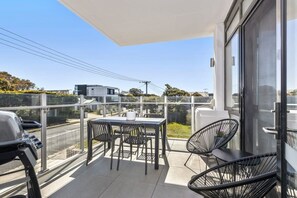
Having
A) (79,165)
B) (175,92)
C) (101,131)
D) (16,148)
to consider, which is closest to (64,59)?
(175,92)

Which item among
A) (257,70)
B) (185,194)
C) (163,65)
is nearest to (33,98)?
(185,194)

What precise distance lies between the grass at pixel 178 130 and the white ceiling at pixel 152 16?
218cm

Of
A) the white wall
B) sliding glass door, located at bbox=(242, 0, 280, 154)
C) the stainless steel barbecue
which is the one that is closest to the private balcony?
the stainless steel barbecue

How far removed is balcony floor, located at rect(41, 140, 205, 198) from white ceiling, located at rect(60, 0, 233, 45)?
2.60 meters

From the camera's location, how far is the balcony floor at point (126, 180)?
6.86 feet

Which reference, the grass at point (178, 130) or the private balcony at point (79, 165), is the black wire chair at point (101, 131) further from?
the grass at point (178, 130)

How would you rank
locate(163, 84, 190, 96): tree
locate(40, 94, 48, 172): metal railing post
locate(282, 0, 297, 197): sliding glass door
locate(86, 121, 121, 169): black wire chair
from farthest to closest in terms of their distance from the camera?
1. locate(163, 84, 190, 96): tree
2. locate(86, 121, 121, 169): black wire chair
3. locate(40, 94, 48, 172): metal railing post
4. locate(282, 0, 297, 197): sliding glass door

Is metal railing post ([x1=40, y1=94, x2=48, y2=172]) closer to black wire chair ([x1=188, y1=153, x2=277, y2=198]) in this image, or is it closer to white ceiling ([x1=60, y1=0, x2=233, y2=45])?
white ceiling ([x1=60, y1=0, x2=233, y2=45])

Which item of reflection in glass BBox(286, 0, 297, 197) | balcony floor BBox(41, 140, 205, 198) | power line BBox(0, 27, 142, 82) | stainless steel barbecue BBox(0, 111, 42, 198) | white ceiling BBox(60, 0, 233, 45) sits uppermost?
power line BBox(0, 27, 142, 82)

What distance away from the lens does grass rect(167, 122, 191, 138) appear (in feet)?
14.1

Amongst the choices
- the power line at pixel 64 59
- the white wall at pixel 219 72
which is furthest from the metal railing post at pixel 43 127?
the power line at pixel 64 59

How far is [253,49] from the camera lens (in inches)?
79.4

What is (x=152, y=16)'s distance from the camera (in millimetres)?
3023

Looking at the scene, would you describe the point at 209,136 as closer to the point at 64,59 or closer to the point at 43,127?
the point at 43,127
